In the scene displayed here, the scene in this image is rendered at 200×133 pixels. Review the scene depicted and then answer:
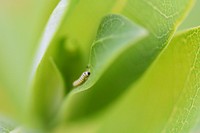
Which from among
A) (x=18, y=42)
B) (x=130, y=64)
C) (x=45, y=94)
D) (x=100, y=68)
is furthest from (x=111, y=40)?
(x=18, y=42)

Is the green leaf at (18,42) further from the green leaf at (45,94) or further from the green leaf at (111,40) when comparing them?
the green leaf at (111,40)

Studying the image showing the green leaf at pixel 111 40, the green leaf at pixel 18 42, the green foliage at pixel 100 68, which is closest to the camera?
the green leaf at pixel 111 40

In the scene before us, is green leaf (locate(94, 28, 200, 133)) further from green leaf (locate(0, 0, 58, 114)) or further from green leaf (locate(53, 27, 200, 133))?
green leaf (locate(0, 0, 58, 114))

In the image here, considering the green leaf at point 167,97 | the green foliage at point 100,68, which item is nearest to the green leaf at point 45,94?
the green foliage at point 100,68

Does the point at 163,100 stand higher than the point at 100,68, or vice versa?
the point at 100,68

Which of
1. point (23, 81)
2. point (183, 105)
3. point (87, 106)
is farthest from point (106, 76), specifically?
point (23, 81)

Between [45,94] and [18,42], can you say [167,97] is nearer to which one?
[45,94]

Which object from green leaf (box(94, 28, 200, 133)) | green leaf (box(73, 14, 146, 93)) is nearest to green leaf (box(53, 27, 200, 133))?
green leaf (box(94, 28, 200, 133))
